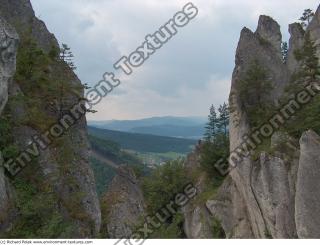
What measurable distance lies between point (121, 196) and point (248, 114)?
15066 millimetres

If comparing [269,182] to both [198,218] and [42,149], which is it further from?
[42,149]

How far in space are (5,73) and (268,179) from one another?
75.4 feet

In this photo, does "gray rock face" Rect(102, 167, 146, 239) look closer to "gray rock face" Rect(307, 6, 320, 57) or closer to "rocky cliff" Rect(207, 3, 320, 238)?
"rocky cliff" Rect(207, 3, 320, 238)

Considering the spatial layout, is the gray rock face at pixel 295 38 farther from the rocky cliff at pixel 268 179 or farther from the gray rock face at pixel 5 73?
the gray rock face at pixel 5 73

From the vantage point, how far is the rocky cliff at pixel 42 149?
1962cm

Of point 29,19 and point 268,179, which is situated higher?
point 29,19

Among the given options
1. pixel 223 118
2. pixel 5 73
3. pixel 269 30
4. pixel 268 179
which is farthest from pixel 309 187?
pixel 223 118

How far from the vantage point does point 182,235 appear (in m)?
53.9

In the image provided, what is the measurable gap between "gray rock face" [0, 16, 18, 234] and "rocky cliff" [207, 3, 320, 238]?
723 inches

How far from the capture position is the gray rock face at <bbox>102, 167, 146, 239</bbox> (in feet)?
107

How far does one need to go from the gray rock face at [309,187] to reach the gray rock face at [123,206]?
1080cm

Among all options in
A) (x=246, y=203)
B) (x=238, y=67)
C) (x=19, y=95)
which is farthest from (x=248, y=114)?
(x=19, y=95)

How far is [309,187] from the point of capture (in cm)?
2962

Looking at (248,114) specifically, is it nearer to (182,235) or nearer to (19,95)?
(182,235)
